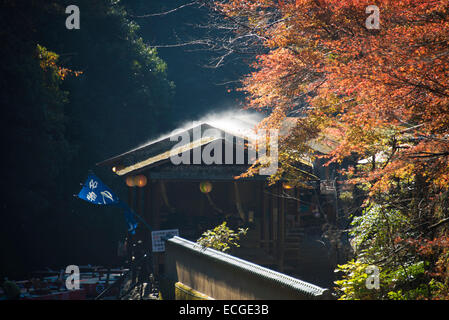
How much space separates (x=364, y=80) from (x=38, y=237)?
21.3 meters

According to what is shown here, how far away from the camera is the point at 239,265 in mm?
8859

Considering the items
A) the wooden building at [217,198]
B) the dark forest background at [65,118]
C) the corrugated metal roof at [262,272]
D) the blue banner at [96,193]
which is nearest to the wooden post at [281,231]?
the wooden building at [217,198]

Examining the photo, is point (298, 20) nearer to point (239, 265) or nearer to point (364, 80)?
point (364, 80)

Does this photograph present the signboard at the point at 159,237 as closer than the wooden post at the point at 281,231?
Yes

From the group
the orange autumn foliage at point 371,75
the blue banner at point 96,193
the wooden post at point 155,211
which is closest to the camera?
the orange autumn foliage at point 371,75

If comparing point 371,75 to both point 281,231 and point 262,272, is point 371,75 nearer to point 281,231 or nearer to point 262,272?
point 262,272

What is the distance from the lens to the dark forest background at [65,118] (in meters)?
21.7

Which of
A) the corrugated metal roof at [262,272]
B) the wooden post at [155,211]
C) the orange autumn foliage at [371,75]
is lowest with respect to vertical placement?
the corrugated metal roof at [262,272]

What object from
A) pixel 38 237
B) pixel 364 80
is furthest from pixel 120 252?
pixel 364 80

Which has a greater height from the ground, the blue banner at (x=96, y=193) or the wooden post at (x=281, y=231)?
the blue banner at (x=96, y=193)

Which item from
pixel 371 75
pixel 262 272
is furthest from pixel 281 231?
pixel 371 75

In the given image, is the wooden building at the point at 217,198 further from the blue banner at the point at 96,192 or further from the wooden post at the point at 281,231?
the blue banner at the point at 96,192

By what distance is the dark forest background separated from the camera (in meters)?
21.7

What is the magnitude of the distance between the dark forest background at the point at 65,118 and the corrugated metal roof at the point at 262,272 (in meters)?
8.27
